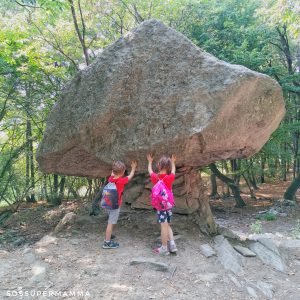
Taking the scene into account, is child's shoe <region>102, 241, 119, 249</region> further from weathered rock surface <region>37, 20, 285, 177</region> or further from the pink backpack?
weathered rock surface <region>37, 20, 285, 177</region>

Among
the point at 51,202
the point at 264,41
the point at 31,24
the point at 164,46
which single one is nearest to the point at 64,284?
the point at 164,46

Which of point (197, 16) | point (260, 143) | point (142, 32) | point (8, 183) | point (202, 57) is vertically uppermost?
point (197, 16)

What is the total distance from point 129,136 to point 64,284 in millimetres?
2503

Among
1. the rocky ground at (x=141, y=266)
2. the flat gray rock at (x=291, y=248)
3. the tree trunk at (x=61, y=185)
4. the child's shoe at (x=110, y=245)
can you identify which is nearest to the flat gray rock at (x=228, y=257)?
the rocky ground at (x=141, y=266)

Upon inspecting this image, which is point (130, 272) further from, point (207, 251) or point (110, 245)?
point (207, 251)

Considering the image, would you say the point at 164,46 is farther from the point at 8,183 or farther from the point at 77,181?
the point at 77,181

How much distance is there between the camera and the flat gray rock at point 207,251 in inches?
201

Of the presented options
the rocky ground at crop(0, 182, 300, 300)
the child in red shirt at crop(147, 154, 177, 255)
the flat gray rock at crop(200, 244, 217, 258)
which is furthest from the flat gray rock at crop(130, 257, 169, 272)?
the flat gray rock at crop(200, 244, 217, 258)

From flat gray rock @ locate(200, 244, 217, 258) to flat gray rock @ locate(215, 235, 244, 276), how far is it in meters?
0.12

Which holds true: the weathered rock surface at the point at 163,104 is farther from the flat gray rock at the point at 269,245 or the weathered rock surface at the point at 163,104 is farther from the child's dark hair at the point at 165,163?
the flat gray rock at the point at 269,245

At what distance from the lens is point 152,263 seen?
4.50 metres

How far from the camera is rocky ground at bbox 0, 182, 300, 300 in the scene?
3906mm

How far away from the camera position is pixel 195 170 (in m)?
6.50

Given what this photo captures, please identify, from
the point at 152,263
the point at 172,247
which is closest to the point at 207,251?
the point at 172,247
